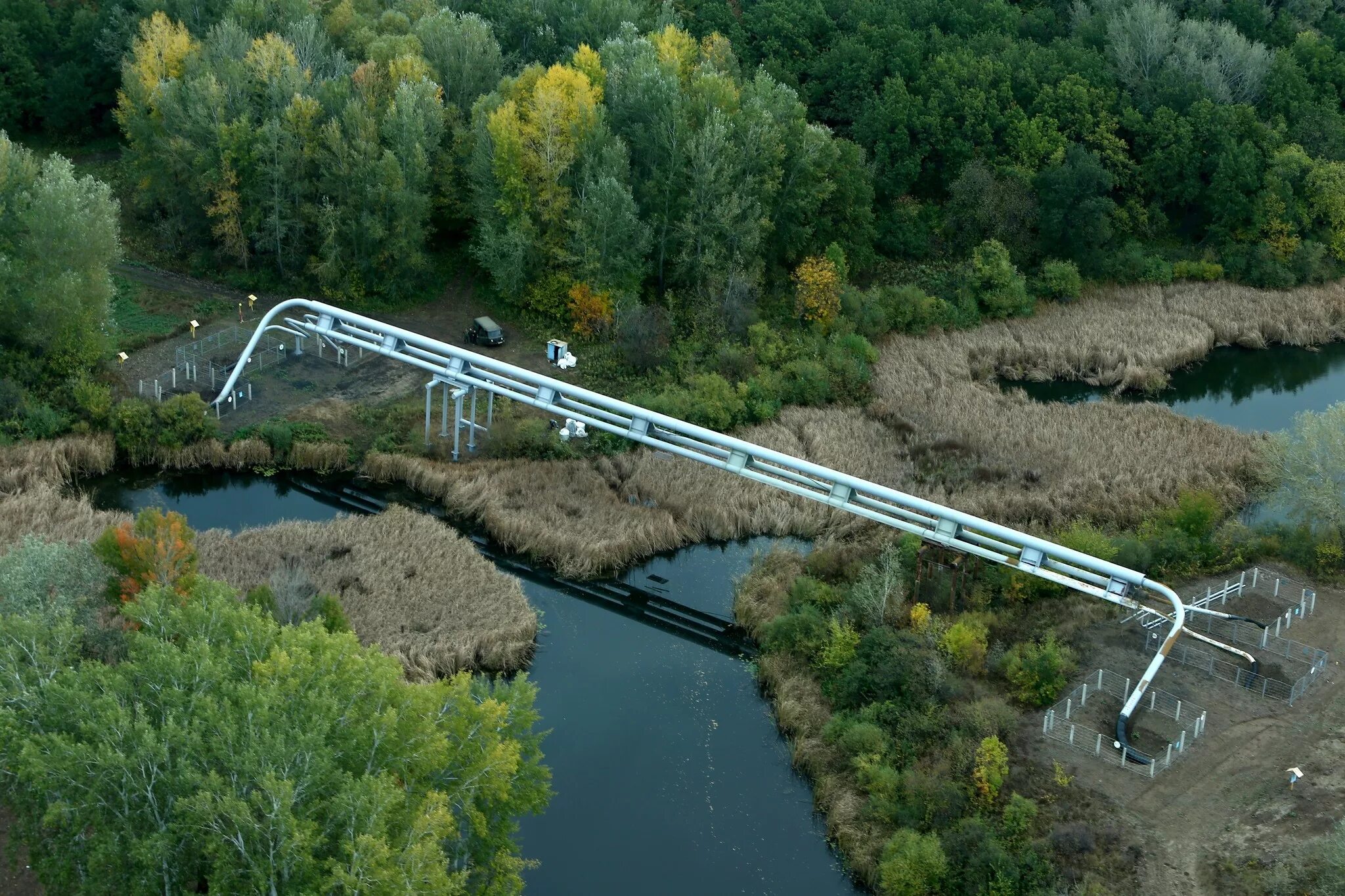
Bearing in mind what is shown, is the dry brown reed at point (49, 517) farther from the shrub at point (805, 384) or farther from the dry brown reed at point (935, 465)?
the shrub at point (805, 384)

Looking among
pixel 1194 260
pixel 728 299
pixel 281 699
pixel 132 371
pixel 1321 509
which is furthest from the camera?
pixel 1194 260

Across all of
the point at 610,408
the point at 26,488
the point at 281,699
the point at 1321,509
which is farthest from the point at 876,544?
the point at 26,488

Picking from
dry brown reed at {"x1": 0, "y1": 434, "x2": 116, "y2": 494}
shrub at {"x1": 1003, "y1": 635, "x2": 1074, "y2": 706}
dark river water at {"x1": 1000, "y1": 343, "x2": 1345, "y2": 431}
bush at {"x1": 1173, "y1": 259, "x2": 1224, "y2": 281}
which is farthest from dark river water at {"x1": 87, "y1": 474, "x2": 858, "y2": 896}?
bush at {"x1": 1173, "y1": 259, "x2": 1224, "y2": 281}

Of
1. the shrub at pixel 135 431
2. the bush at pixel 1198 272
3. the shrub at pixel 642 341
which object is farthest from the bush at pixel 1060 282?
the shrub at pixel 135 431

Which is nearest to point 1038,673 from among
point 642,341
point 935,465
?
point 935,465

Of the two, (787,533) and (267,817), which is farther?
(787,533)

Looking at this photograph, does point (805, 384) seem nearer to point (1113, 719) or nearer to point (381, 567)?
point (381, 567)

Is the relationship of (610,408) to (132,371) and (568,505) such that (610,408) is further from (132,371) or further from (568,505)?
(132,371)

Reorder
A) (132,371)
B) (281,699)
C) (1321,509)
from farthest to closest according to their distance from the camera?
(132,371)
(1321,509)
(281,699)
